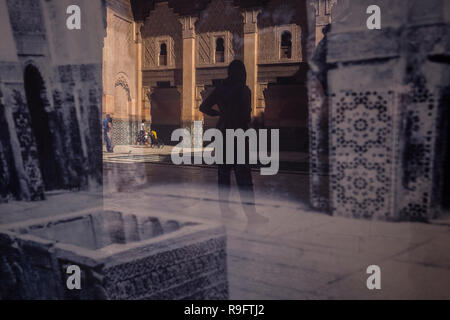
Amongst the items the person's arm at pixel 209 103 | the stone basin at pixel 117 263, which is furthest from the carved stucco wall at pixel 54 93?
the stone basin at pixel 117 263

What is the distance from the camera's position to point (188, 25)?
26.9 ft

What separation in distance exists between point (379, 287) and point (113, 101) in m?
10.3

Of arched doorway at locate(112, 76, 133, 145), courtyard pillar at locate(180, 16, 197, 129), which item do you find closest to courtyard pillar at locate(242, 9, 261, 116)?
courtyard pillar at locate(180, 16, 197, 129)

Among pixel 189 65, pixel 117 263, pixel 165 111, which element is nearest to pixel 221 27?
pixel 189 65

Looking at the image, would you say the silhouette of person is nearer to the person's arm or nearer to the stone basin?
the person's arm

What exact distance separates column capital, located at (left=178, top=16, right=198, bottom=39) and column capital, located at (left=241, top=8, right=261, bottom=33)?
135cm

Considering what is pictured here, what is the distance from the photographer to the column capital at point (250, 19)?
7.27 m

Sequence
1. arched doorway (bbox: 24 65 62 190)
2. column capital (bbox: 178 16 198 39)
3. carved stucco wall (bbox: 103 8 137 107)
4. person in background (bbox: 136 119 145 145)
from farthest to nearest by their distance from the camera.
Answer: person in background (bbox: 136 119 145 145)
carved stucco wall (bbox: 103 8 137 107)
column capital (bbox: 178 16 198 39)
arched doorway (bbox: 24 65 62 190)

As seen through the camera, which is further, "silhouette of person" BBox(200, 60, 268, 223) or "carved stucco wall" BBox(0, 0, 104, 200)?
"carved stucco wall" BBox(0, 0, 104, 200)

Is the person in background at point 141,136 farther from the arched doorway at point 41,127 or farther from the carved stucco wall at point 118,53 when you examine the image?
the arched doorway at point 41,127

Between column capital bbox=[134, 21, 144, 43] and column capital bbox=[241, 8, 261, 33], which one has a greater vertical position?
column capital bbox=[134, 21, 144, 43]

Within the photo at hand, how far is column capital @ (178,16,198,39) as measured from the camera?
810 cm

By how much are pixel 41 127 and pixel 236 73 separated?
237cm

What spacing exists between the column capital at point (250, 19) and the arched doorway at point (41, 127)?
4619 millimetres
